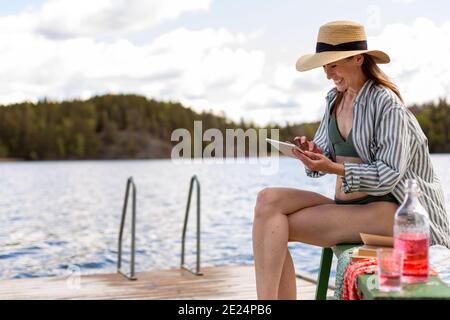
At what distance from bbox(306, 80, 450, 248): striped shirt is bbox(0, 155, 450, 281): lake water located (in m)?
0.39

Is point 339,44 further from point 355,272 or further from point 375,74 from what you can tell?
point 355,272

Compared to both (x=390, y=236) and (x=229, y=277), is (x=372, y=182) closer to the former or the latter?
(x=390, y=236)

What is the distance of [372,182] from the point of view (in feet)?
7.63

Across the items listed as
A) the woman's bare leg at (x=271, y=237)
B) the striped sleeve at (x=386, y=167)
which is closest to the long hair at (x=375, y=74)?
the striped sleeve at (x=386, y=167)

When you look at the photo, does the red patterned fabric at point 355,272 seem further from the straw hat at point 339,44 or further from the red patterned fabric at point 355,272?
the straw hat at point 339,44

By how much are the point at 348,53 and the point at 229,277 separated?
268 centimetres

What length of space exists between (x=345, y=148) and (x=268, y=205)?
34 centimetres

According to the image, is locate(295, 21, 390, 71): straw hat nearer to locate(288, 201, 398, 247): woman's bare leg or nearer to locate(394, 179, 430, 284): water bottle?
locate(288, 201, 398, 247): woman's bare leg

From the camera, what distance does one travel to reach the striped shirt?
233 cm

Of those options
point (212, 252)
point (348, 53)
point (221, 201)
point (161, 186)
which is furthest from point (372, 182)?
point (161, 186)

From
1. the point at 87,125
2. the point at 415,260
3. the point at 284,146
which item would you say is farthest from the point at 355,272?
the point at 87,125

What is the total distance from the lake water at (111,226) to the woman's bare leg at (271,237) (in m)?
0.67

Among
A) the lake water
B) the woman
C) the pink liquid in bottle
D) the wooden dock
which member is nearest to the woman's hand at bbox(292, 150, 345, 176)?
the woman

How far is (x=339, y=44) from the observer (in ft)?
8.26
